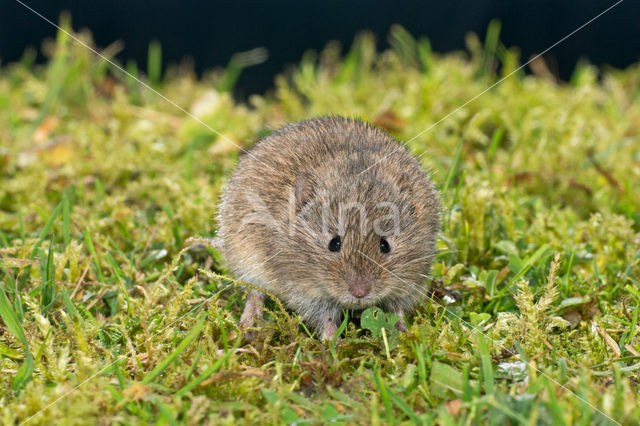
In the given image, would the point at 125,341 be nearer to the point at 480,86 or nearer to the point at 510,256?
the point at 510,256

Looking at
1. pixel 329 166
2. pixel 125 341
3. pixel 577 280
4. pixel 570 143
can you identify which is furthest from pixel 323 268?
pixel 570 143

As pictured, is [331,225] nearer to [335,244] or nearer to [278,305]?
[335,244]

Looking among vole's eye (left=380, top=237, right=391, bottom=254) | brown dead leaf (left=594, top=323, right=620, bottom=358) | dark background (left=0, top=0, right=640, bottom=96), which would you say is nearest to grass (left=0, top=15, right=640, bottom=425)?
brown dead leaf (left=594, top=323, right=620, bottom=358)

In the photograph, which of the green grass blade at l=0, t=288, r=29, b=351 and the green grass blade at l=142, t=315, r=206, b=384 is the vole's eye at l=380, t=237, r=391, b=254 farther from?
the green grass blade at l=0, t=288, r=29, b=351

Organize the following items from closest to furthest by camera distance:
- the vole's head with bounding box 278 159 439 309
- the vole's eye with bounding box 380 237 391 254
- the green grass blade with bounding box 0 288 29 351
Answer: the green grass blade with bounding box 0 288 29 351 < the vole's head with bounding box 278 159 439 309 < the vole's eye with bounding box 380 237 391 254

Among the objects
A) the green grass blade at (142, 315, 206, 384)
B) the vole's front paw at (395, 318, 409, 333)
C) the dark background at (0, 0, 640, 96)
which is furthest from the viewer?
the dark background at (0, 0, 640, 96)

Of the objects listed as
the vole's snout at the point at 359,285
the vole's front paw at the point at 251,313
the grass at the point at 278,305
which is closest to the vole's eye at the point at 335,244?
the vole's snout at the point at 359,285

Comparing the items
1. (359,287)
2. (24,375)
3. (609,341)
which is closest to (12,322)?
(24,375)

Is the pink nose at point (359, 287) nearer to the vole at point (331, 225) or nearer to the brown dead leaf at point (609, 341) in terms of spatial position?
the vole at point (331, 225)
